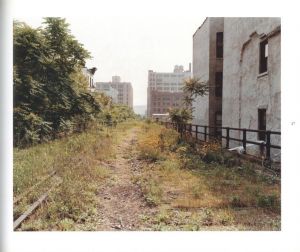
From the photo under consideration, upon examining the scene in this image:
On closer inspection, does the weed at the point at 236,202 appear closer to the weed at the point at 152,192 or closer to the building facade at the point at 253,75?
the weed at the point at 152,192

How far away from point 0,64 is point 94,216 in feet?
9.96

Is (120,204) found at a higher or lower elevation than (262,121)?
lower

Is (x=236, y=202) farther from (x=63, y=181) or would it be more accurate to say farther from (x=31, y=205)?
(x=31, y=205)

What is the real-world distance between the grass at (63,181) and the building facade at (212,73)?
10.1m

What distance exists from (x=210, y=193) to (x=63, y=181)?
2.96 metres

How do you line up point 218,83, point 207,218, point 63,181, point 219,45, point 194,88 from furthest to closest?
point 219,45, point 218,83, point 194,88, point 63,181, point 207,218

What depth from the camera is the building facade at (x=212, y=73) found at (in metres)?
19.1

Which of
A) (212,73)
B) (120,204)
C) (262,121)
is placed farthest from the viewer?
(212,73)

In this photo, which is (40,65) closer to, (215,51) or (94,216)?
(94,216)

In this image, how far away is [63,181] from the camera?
6.67m

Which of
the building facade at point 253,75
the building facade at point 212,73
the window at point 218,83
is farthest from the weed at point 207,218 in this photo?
the window at point 218,83

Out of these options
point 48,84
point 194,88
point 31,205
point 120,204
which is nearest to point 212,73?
point 194,88

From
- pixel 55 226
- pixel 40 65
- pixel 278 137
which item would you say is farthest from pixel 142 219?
pixel 40 65
